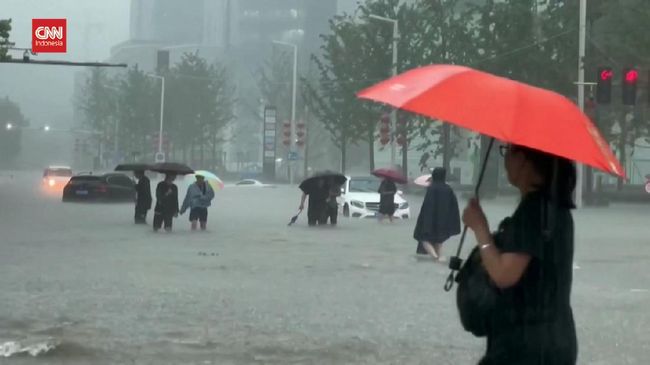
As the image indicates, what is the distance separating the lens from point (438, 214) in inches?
807

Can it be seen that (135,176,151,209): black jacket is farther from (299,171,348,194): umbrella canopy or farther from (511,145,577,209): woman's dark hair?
(511,145,577,209): woman's dark hair

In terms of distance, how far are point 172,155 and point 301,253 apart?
100761 millimetres

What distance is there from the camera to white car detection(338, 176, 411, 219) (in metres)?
39.4

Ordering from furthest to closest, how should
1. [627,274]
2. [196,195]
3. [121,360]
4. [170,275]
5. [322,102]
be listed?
1. [322,102]
2. [196,195]
3. [627,274]
4. [170,275]
5. [121,360]

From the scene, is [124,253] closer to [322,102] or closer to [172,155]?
[322,102]

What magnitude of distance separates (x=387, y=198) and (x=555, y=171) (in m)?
30.3

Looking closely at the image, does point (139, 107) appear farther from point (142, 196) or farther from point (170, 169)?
point (170, 169)

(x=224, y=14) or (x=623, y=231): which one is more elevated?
(x=224, y=14)

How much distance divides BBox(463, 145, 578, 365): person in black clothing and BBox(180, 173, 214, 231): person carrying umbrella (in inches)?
1035

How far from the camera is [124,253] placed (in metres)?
22.8

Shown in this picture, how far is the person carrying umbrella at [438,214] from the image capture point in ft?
66.1

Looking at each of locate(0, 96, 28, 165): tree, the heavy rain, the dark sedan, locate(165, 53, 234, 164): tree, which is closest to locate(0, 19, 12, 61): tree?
the heavy rain

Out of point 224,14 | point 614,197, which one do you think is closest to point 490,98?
point 614,197

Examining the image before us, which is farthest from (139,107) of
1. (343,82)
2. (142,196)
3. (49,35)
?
(142,196)
